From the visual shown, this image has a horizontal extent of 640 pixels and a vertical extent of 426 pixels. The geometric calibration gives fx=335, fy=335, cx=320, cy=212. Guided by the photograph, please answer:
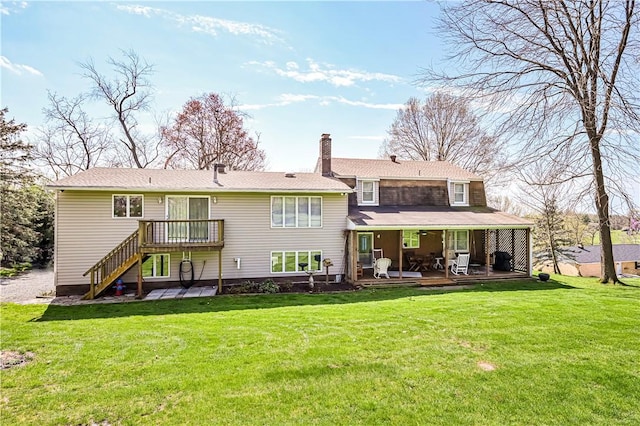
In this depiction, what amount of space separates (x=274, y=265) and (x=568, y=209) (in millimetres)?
11660

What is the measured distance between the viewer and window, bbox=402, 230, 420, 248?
674 inches

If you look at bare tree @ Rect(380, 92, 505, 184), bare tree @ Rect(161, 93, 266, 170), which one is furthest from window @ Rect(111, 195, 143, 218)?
bare tree @ Rect(380, 92, 505, 184)

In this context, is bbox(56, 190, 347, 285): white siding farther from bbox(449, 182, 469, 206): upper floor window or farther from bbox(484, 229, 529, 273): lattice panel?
bbox(484, 229, 529, 273): lattice panel

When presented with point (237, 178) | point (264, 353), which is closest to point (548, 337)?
Answer: point (264, 353)

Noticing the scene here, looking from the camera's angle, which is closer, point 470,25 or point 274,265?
point 470,25

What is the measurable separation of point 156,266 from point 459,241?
14634mm

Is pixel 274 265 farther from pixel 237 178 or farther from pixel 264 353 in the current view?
pixel 264 353

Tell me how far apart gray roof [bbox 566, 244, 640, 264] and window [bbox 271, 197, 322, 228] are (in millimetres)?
21352

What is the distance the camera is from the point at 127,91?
2492cm

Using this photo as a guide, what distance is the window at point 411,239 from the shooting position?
1712cm

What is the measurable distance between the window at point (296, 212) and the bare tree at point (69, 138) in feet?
64.5

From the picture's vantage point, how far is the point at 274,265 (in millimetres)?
14141

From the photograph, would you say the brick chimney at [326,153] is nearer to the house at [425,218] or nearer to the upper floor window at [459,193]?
the house at [425,218]

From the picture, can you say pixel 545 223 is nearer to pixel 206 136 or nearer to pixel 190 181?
pixel 190 181
